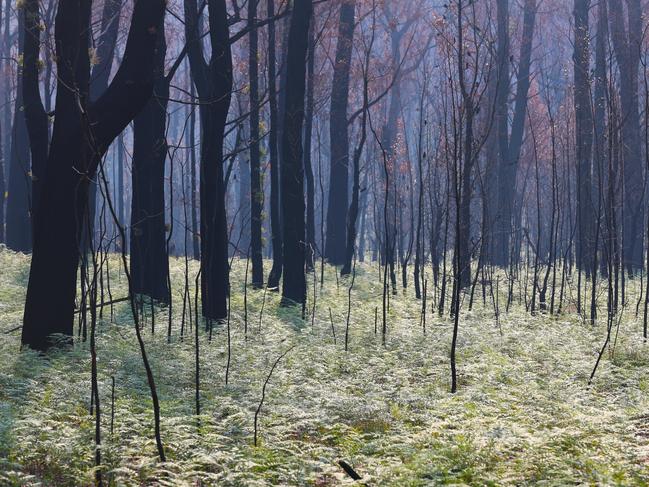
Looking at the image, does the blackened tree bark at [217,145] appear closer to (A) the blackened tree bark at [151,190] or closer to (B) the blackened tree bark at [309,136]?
(A) the blackened tree bark at [151,190]

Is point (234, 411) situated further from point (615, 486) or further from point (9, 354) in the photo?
point (615, 486)

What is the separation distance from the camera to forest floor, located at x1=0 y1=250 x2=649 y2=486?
5.17 meters

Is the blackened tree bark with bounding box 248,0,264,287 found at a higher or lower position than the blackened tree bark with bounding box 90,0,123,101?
lower

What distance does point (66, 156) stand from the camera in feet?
28.4

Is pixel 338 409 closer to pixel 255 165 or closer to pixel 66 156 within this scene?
pixel 66 156

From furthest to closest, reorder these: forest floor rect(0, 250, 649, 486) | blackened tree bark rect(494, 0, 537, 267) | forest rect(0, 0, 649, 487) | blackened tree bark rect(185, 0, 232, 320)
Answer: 1. blackened tree bark rect(494, 0, 537, 267)
2. blackened tree bark rect(185, 0, 232, 320)
3. forest rect(0, 0, 649, 487)
4. forest floor rect(0, 250, 649, 486)

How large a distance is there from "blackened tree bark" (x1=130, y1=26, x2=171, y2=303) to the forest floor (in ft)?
5.04

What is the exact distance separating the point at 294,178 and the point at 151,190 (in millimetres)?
2797

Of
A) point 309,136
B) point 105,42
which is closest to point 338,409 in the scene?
point 309,136

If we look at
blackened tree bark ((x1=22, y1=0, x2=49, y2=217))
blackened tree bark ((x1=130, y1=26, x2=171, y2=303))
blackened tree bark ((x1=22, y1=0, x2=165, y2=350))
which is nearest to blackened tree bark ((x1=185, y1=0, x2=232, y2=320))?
blackened tree bark ((x1=130, y1=26, x2=171, y2=303))

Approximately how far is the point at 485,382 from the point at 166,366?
11.8 ft

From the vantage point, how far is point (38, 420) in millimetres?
5633

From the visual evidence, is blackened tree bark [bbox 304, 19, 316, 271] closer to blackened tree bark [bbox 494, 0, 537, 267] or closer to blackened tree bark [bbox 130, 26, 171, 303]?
blackened tree bark [bbox 130, 26, 171, 303]

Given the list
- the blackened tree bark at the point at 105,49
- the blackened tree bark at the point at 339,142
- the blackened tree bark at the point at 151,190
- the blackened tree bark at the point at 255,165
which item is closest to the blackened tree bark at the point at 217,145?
the blackened tree bark at the point at 151,190
